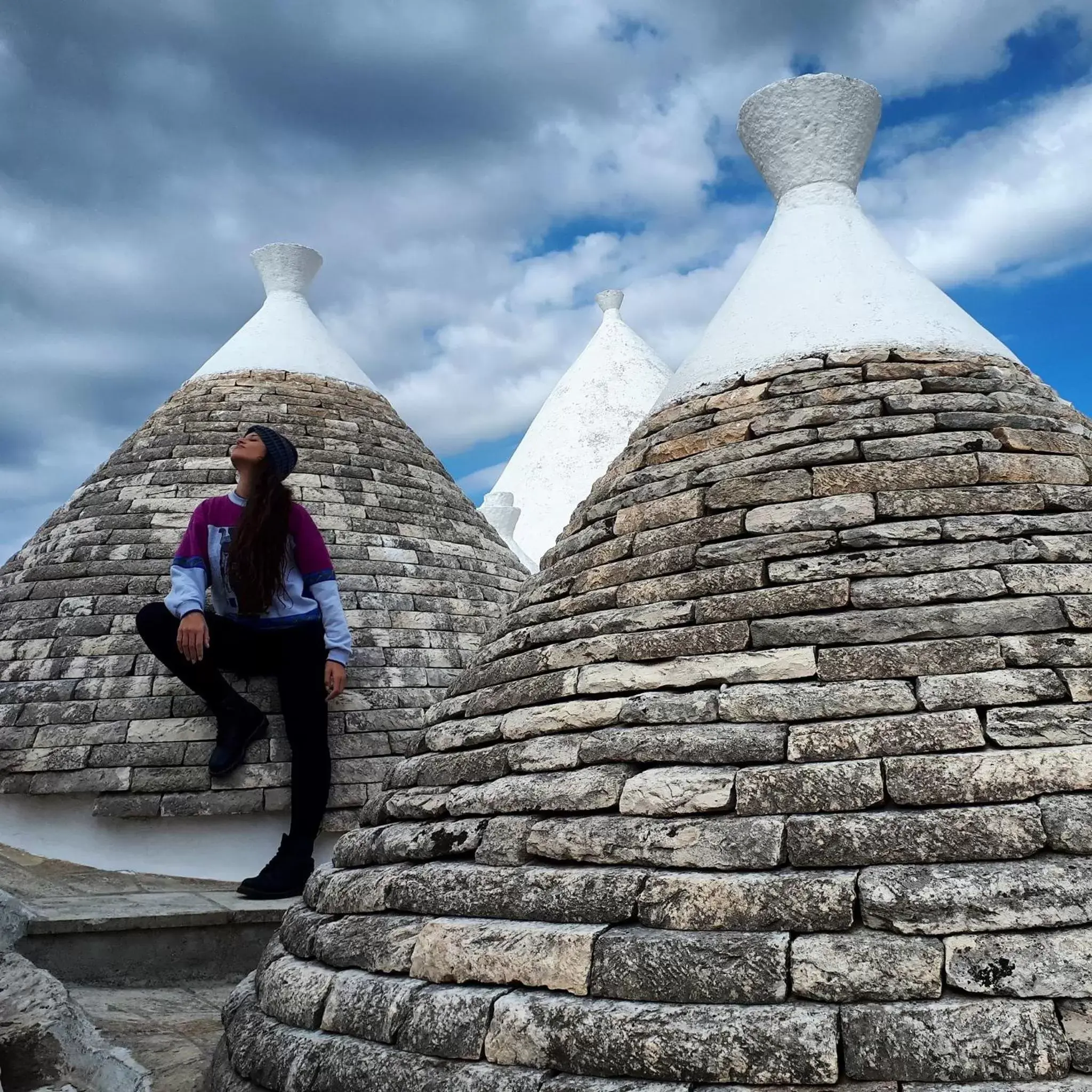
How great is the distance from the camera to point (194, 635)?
4.91m

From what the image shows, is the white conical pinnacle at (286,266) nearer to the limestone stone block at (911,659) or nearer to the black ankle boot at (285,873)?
the black ankle boot at (285,873)

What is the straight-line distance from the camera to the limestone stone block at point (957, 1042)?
2.07 metres

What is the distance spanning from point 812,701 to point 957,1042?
836 millimetres

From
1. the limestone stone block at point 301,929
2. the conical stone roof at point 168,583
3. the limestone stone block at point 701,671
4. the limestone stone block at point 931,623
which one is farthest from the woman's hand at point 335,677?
the limestone stone block at point 931,623

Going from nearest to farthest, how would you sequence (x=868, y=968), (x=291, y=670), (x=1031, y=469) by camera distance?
(x=868, y=968) < (x=1031, y=469) < (x=291, y=670)

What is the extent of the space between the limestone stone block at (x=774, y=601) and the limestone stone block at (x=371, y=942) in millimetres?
1113

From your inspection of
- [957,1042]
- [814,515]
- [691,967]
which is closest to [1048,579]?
[814,515]

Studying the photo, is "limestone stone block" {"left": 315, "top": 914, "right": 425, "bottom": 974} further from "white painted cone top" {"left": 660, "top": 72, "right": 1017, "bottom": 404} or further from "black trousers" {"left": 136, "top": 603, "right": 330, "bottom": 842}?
"white painted cone top" {"left": 660, "top": 72, "right": 1017, "bottom": 404}

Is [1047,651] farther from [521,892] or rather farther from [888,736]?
[521,892]

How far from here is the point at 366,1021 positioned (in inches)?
106

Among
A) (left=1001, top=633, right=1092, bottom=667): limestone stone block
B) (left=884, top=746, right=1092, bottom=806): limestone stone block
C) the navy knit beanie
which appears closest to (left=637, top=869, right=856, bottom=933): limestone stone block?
(left=884, top=746, right=1092, bottom=806): limestone stone block

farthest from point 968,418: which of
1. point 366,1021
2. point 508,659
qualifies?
point 366,1021

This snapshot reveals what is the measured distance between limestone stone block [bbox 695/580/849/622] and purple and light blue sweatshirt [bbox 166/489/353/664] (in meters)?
2.39

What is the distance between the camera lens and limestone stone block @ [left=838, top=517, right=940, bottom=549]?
9.90ft
